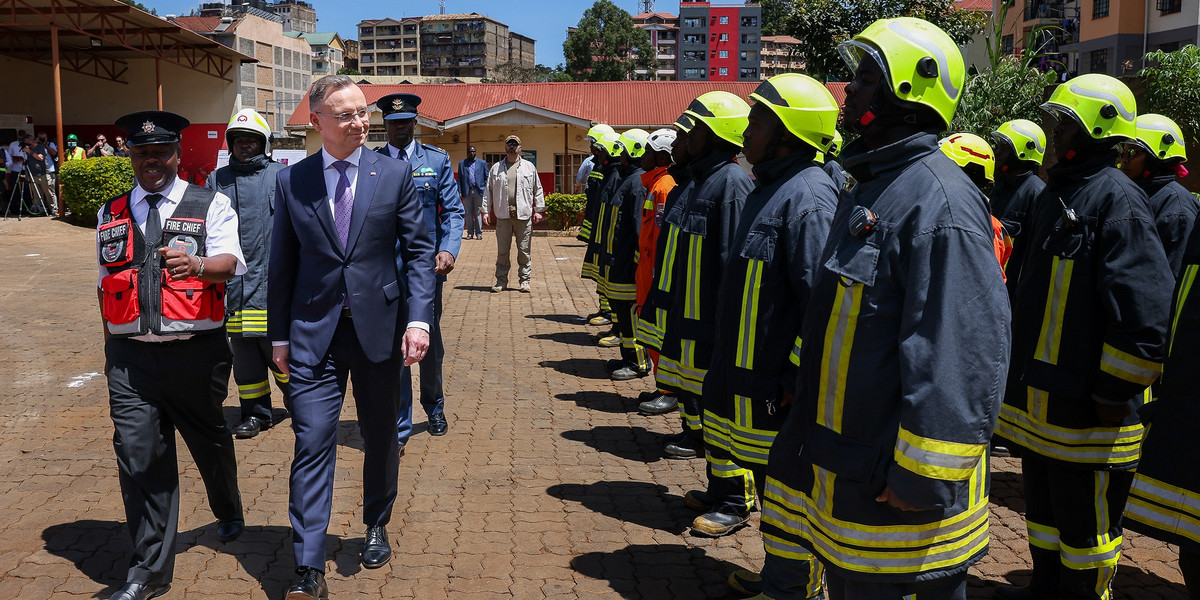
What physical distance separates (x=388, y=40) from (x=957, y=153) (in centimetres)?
20449

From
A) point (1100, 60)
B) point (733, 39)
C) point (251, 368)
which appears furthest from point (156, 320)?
point (733, 39)

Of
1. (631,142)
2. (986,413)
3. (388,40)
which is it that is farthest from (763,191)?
(388,40)

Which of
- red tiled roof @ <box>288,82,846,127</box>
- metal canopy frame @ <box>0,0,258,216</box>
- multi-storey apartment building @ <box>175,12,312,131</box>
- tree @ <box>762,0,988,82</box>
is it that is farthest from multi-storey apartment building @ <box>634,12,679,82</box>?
tree @ <box>762,0,988,82</box>

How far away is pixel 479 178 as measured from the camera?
74.4 feet

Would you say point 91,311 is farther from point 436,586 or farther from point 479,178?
point 479,178

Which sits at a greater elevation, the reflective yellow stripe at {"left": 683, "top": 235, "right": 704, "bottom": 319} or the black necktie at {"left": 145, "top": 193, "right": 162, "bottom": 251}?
the black necktie at {"left": 145, "top": 193, "right": 162, "bottom": 251}

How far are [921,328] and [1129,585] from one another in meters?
2.97

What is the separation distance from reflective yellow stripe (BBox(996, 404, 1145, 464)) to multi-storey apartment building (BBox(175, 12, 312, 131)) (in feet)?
205

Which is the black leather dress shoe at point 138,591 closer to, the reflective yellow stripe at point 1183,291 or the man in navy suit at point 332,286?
the man in navy suit at point 332,286

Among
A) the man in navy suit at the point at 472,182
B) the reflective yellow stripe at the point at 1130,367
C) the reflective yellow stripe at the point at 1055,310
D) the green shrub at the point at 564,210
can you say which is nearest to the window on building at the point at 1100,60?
the green shrub at the point at 564,210

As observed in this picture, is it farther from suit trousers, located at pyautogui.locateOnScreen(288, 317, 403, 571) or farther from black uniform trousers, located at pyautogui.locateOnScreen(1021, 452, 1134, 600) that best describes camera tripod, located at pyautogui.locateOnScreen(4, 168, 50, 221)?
black uniform trousers, located at pyautogui.locateOnScreen(1021, 452, 1134, 600)

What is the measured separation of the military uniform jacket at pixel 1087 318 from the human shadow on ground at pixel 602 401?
409cm

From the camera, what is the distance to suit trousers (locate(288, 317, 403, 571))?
13.6ft

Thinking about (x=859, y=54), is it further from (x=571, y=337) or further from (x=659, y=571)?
(x=571, y=337)
